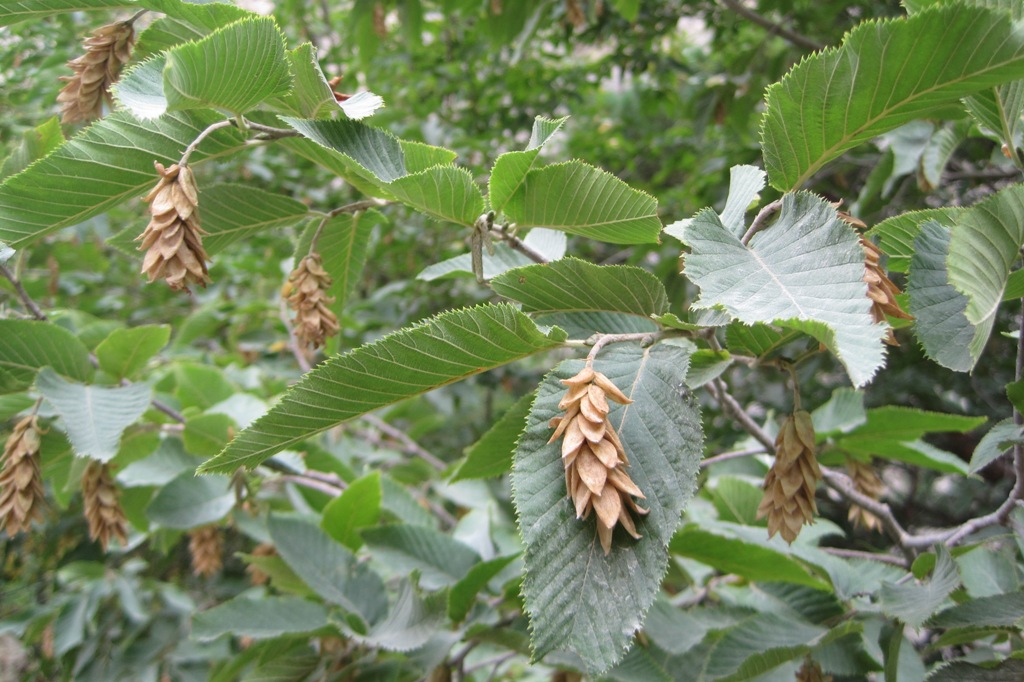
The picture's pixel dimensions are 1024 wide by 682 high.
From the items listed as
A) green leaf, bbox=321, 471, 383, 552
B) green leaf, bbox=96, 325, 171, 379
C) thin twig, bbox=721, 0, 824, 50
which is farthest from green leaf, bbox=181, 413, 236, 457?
thin twig, bbox=721, 0, 824, 50

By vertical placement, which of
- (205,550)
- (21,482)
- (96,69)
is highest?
(96,69)

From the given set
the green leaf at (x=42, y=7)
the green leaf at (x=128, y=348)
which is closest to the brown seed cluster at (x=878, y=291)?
the green leaf at (x=42, y=7)

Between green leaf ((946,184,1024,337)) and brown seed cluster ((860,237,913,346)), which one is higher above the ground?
green leaf ((946,184,1024,337))

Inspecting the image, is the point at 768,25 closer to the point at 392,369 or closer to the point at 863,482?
the point at 863,482

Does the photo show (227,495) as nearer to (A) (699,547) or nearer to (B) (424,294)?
(A) (699,547)

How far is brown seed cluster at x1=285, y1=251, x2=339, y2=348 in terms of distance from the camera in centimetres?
101

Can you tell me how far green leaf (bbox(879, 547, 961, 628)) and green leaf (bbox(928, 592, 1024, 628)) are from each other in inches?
1.7

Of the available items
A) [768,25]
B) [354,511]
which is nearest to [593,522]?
[354,511]

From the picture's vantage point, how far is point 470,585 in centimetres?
117

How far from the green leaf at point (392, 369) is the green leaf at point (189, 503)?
28.2 inches

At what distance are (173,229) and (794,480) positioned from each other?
0.76 metres

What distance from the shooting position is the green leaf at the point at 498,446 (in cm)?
94

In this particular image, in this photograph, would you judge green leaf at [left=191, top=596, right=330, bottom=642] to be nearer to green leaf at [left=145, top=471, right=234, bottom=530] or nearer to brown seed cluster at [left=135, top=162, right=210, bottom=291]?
green leaf at [left=145, top=471, right=234, bottom=530]

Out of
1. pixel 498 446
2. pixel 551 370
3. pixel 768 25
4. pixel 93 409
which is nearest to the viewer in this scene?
pixel 551 370
